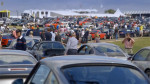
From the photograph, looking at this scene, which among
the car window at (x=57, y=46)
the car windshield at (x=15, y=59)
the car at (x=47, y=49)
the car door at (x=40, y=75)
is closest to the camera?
the car door at (x=40, y=75)

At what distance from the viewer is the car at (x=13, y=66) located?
262 inches

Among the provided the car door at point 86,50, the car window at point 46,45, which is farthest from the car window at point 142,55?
the car window at point 46,45

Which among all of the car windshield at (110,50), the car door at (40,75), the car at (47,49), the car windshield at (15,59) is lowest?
the car at (47,49)

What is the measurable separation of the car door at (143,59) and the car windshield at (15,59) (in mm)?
4835

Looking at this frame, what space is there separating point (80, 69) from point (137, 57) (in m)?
9.53

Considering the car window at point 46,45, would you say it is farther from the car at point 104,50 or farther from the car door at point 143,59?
the car door at point 143,59

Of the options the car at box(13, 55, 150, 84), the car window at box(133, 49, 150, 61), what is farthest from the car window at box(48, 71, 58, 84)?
the car window at box(133, 49, 150, 61)

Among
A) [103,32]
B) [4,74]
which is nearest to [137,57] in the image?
[4,74]

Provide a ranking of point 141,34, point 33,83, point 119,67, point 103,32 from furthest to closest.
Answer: point 141,34 < point 103,32 < point 33,83 < point 119,67

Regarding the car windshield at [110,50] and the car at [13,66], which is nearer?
the car at [13,66]

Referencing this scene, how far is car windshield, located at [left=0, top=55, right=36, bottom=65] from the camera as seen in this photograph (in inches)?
358

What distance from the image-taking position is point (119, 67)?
503 cm

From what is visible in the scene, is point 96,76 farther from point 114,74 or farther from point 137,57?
point 137,57

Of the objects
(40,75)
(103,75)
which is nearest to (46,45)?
(40,75)
